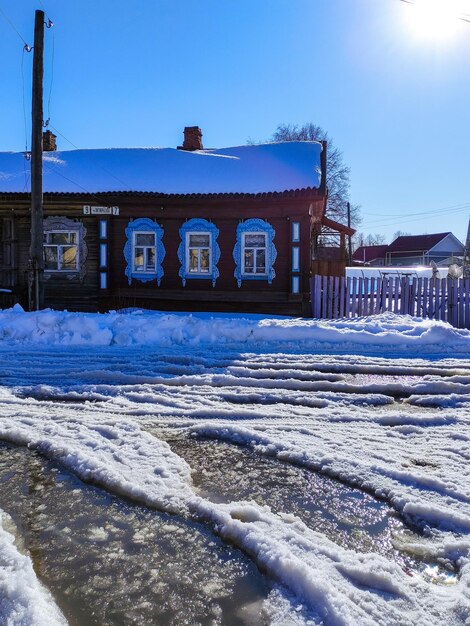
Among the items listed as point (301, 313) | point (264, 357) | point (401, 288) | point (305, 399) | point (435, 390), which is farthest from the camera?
point (301, 313)

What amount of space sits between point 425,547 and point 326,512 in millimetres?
591

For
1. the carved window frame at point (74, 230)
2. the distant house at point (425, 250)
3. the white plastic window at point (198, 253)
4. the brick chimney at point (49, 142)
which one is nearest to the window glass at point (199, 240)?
the white plastic window at point (198, 253)

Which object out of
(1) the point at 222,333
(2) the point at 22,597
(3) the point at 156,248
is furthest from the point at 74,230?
(2) the point at 22,597

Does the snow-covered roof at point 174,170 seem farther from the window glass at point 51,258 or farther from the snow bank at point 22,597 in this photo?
the snow bank at point 22,597

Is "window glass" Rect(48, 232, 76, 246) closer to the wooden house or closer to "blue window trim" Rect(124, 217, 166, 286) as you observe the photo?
the wooden house

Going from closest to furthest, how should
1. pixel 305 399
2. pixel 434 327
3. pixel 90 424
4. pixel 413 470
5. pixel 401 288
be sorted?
1. pixel 413 470
2. pixel 90 424
3. pixel 305 399
4. pixel 434 327
5. pixel 401 288

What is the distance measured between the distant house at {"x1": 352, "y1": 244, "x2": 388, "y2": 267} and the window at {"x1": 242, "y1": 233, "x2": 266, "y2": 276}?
52.8 m

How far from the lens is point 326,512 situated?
2994 mm

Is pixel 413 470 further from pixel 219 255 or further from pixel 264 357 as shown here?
pixel 219 255

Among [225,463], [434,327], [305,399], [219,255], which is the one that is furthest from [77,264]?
[225,463]

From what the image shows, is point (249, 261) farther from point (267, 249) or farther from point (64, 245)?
point (64, 245)

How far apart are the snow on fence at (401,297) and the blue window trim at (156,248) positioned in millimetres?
5279

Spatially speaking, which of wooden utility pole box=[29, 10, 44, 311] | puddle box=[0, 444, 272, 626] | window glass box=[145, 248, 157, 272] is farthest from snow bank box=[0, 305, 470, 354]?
puddle box=[0, 444, 272, 626]

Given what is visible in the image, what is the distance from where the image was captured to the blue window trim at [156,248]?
1631 centimetres
